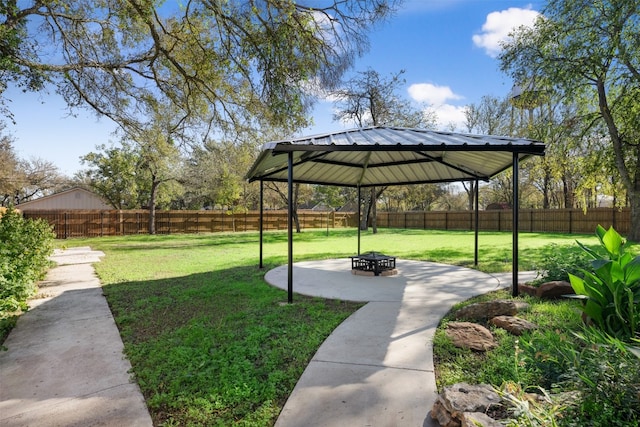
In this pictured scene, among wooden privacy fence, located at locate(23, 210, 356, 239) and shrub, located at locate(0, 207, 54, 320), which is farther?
wooden privacy fence, located at locate(23, 210, 356, 239)

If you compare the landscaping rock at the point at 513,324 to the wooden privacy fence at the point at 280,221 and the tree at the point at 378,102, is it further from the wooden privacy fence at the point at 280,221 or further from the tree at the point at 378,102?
the wooden privacy fence at the point at 280,221

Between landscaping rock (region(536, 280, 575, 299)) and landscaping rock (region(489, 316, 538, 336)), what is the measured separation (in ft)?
4.61

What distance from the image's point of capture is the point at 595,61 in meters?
10.7

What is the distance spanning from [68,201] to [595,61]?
3739 centimetres

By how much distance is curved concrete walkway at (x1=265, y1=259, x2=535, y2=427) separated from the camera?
82.4 inches

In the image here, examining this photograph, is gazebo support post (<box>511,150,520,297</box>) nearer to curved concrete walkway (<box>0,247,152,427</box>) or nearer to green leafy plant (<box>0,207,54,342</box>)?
curved concrete walkway (<box>0,247,152,427</box>)

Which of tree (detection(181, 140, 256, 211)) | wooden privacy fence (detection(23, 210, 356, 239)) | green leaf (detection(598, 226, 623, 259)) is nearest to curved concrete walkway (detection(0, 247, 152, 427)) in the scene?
green leaf (detection(598, 226, 623, 259))

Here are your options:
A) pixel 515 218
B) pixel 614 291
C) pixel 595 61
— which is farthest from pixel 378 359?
pixel 595 61

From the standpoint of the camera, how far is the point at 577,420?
4.93ft

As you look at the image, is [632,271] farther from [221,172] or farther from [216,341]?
[221,172]

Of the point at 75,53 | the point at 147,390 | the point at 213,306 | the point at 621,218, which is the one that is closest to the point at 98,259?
the point at 75,53

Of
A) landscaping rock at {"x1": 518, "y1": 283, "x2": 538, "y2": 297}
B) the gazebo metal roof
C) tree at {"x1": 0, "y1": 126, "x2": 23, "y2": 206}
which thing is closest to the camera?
the gazebo metal roof

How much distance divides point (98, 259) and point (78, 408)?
8.93 metres

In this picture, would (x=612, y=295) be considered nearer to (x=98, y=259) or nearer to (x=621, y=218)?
(x=98, y=259)
